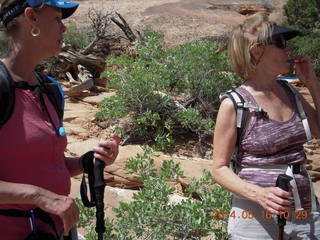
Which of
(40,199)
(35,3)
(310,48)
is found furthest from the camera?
(310,48)

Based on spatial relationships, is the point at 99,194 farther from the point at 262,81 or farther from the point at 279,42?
the point at 279,42

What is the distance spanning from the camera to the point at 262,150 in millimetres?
2031

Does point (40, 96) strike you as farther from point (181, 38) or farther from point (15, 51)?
point (181, 38)

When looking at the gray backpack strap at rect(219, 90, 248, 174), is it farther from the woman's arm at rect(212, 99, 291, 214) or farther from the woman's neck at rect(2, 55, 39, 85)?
the woman's neck at rect(2, 55, 39, 85)

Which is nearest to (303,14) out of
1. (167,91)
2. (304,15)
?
(304,15)

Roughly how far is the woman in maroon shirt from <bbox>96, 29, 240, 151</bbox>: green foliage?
15.0 feet

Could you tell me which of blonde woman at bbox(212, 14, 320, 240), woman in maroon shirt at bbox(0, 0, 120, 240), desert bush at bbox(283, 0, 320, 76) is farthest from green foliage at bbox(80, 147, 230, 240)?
desert bush at bbox(283, 0, 320, 76)

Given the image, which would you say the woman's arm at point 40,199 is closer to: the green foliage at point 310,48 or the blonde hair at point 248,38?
the blonde hair at point 248,38

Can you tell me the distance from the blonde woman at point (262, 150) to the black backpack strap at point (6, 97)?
95 centimetres

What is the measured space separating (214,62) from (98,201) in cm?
630

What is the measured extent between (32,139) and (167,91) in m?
6.16

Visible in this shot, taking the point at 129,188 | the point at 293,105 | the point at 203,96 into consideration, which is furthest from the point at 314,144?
the point at 293,105

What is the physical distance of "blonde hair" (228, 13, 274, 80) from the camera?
2.14 meters

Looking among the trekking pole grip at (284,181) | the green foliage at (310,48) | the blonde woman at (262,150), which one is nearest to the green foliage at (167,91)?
the green foliage at (310,48)
